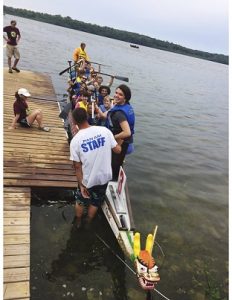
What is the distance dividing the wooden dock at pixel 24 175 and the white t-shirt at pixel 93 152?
4.63 ft

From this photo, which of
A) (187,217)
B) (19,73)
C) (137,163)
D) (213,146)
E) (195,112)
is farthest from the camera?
(195,112)

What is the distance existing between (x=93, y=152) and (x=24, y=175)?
102 inches

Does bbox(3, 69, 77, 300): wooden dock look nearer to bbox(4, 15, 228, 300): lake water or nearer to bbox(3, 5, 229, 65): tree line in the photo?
bbox(4, 15, 228, 300): lake water

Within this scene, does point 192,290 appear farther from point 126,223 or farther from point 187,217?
point 187,217

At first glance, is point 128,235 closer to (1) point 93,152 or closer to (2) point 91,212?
(2) point 91,212

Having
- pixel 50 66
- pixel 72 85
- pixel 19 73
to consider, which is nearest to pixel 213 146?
pixel 72 85

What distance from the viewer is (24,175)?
7.19 metres

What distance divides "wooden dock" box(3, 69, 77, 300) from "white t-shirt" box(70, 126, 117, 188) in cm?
141

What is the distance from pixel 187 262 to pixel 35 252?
2880 millimetres

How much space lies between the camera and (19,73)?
1762 cm

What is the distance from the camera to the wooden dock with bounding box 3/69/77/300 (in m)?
4.63

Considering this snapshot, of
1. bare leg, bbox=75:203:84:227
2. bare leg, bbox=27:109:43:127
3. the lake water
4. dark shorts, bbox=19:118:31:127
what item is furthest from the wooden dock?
bare leg, bbox=75:203:84:227

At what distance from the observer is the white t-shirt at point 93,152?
5168 mm

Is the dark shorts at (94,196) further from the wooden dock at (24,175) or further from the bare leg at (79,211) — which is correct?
the wooden dock at (24,175)
